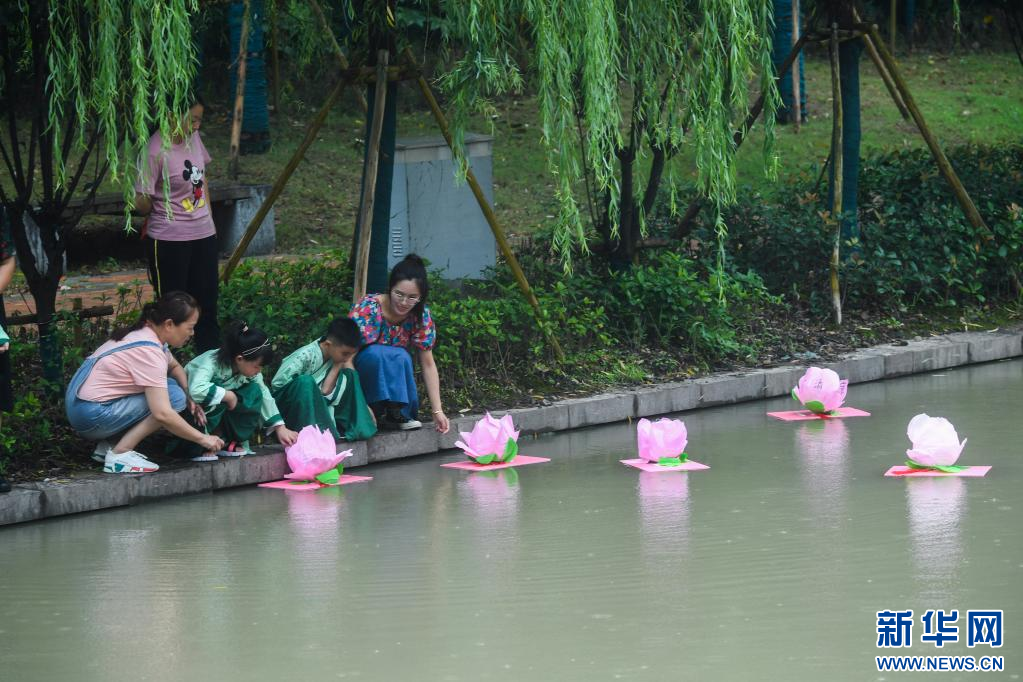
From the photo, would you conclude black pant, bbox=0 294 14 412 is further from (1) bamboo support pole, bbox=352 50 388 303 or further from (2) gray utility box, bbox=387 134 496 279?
(2) gray utility box, bbox=387 134 496 279

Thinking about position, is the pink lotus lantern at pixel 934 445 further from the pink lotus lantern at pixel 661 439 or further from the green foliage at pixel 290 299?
the green foliage at pixel 290 299

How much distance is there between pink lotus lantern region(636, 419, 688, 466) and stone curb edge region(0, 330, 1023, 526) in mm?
1242

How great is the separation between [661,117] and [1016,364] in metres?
3.15

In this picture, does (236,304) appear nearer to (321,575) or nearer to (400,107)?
(321,575)

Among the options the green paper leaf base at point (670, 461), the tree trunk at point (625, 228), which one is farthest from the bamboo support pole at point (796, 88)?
the green paper leaf base at point (670, 461)

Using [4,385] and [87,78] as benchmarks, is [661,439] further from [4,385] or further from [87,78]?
[87,78]

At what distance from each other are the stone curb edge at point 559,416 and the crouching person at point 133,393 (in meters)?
0.16

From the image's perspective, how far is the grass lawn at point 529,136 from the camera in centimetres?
1728

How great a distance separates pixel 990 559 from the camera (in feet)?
19.1

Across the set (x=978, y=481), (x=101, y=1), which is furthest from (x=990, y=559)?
(x=101, y=1)

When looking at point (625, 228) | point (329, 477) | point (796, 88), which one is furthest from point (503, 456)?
point (796, 88)

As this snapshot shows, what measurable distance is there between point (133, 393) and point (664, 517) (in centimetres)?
267

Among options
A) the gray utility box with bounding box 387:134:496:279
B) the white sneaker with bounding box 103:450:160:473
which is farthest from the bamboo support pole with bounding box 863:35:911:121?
the white sneaker with bounding box 103:450:160:473

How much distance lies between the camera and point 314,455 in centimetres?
748
